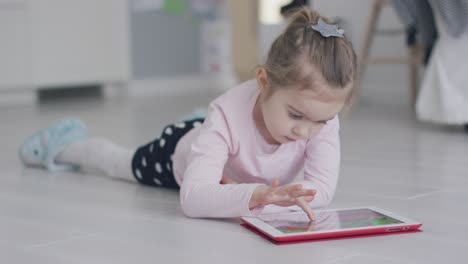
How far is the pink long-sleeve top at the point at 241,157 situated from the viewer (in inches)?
51.9

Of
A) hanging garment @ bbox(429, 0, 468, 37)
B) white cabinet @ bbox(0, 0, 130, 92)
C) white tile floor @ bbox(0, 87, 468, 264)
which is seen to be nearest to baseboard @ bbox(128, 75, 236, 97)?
white cabinet @ bbox(0, 0, 130, 92)

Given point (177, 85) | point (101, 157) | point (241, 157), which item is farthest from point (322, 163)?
point (177, 85)

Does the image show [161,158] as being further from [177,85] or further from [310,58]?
[177,85]

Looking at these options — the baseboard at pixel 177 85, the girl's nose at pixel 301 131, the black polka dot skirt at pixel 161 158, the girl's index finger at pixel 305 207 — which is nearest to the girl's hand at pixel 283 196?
the girl's index finger at pixel 305 207

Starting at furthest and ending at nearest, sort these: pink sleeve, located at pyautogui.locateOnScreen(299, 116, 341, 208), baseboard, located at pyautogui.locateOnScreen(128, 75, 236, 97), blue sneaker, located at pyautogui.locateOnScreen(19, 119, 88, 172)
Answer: baseboard, located at pyautogui.locateOnScreen(128, 75, 236, 97) < blue sneaker, located at pyautogui.locateOnScreen(19, 119, 88, 172) < pink sleeve, located at pyautogui.locateOnScreen(299, 116, 341, 208)

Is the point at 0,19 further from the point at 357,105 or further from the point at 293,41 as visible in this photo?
the point at 293,41

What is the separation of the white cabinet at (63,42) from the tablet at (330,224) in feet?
9.92

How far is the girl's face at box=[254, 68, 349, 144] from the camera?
124 centimetres

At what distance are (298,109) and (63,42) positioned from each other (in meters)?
3.24

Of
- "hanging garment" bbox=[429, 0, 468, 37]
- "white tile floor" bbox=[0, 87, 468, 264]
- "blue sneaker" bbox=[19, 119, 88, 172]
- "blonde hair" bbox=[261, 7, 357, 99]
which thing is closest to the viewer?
"white tile floor" bbox=[0, 87, 468, 264]

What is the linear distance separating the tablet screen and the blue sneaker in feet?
2.69

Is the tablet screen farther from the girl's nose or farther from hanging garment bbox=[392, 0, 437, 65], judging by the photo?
hanging garment bbox=[392, 0, 437, 65]

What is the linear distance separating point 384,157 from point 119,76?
2711 mm

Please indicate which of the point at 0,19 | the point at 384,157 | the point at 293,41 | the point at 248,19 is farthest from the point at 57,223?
the point at 248,19
